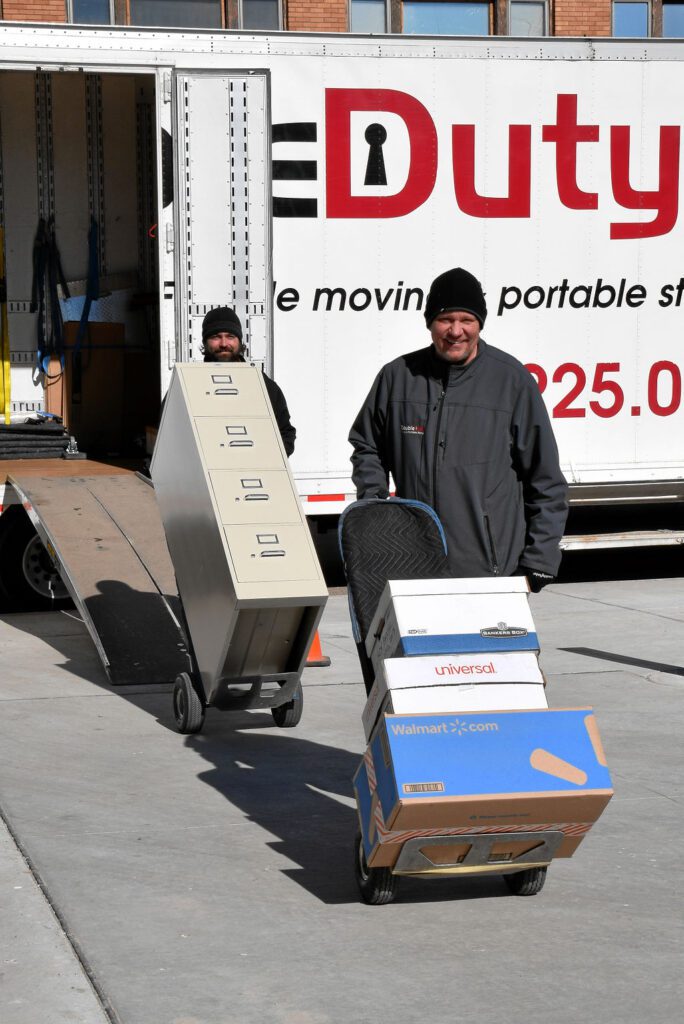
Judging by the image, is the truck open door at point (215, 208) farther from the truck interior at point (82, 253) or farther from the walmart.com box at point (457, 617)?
the walmart.com box at point (457, 617)

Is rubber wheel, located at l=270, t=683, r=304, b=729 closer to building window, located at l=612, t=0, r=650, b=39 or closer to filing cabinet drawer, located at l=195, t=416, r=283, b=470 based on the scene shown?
filing cabinet drawer, located at l=195, t=416, r=283, b=470

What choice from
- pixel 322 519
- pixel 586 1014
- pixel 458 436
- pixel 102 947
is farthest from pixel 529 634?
pixel 322 519

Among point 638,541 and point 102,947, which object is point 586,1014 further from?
point 638,541

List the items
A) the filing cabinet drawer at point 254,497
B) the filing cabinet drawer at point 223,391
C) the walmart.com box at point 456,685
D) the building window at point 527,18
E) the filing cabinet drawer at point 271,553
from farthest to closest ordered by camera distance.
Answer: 1. the building window at point 527,18
2. the filing cabinet drawer at point 223,391
3. the filing cabinet drawer at point 254,497
4. the filing cabinet drawer at point 271,553
5. the walmart.com box at point 456,685

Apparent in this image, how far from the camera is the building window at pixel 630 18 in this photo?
2019 cm

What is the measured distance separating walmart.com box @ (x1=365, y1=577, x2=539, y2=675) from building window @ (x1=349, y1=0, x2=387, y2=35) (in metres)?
16.2

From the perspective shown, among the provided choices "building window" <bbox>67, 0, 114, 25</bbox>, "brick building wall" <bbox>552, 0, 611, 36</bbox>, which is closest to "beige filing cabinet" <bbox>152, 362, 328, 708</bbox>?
"building window" <bbox>67, 0, 114, 25</bbox>

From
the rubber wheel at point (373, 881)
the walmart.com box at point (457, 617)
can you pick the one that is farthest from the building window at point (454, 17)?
the rubber wheel at point (373, 881)

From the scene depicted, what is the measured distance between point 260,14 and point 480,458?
15449 mm

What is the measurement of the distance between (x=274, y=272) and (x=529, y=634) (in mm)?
5827

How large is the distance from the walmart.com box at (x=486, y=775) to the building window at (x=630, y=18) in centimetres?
1793

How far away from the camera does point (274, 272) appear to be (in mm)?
9773

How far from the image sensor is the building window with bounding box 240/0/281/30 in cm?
1873

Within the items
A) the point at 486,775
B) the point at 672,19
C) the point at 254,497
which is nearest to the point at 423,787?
the point at 486,775
